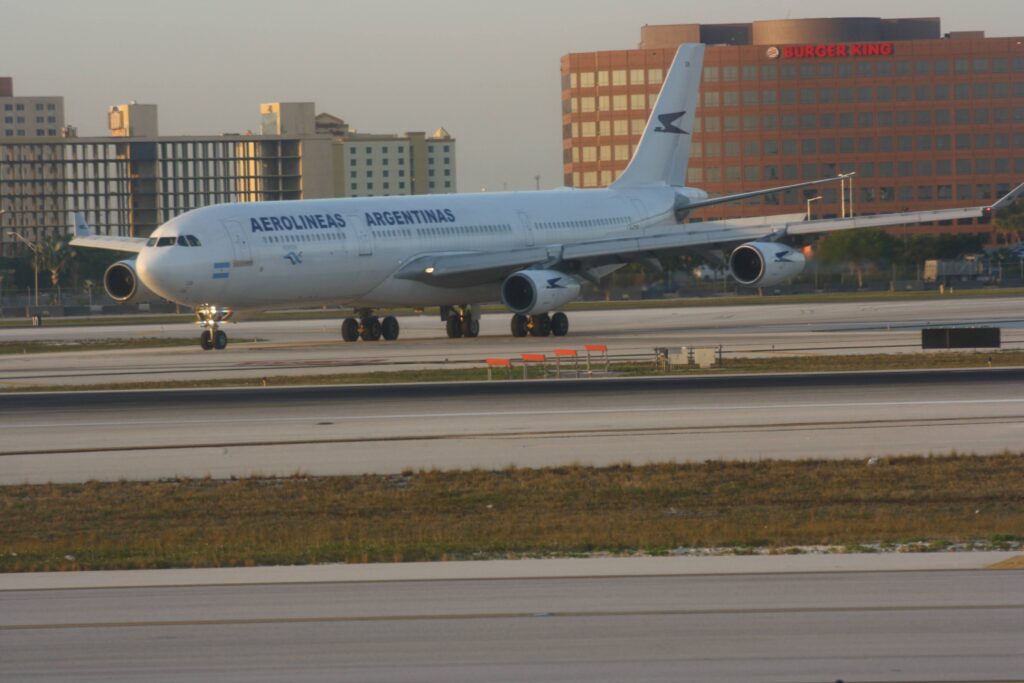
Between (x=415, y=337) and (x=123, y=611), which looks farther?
(x=415, y=337)

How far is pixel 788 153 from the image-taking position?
7210 inches

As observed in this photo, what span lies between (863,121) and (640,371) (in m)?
151

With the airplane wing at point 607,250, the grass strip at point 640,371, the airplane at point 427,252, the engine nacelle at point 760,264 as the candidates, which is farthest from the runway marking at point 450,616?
the engine nacelle at point 760,264

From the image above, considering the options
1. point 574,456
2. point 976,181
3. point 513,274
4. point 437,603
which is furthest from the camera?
point 976,181

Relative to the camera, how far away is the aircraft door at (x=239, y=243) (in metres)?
47.7

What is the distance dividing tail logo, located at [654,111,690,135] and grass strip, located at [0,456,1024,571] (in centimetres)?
4366

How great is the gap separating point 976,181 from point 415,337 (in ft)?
452

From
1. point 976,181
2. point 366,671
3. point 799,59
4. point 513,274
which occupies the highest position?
point 799,59

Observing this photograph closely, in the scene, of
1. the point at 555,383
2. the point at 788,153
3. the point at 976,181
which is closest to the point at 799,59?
the point at 788,153

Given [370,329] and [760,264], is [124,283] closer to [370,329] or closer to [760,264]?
[370,329]

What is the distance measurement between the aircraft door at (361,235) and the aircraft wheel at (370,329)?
14.2 ft

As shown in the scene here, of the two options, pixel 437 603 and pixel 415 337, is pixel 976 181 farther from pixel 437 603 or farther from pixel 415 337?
pixel 437 603

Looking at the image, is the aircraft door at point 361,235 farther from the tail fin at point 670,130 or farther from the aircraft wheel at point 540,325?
the tail fin at point 670,130

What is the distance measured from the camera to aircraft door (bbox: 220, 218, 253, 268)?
1876 inches
